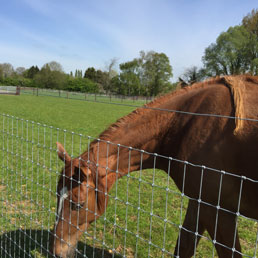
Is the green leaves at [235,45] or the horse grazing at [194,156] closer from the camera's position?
the horse grazing at [194,156]

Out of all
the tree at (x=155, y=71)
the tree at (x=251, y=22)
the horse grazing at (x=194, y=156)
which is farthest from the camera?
the tree at (x=155, y=71)

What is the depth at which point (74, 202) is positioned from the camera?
6.64 ft

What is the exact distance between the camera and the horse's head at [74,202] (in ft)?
6.62

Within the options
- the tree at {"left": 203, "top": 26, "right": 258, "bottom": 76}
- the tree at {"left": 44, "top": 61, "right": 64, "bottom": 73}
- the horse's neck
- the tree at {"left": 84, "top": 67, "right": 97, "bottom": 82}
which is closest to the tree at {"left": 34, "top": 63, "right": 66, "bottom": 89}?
the tree at {"left": 44, "top": 61, "right": 64, "bottom": 73}

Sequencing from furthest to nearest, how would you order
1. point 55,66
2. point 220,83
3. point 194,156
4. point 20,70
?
point 20,70, point 55,66, point 220,83, point 194,156

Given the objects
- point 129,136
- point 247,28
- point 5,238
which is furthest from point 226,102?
point 247,28

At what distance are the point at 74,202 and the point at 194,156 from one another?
43.3 inches

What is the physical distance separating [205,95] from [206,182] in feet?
2.69

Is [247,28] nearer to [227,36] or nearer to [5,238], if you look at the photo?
[227,36]

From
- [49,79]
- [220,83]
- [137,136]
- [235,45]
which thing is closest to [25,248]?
[137,136]

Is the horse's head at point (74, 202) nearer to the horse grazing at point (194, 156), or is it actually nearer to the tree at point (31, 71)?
the horse grazing at point (194, 156)

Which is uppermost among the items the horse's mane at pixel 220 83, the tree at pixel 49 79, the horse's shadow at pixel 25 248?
the tree at pixel 49 79

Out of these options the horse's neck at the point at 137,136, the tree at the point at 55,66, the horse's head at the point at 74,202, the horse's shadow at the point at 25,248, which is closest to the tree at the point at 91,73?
the tree at the point at 55,66

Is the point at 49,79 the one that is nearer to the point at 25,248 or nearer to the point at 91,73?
the point at 91,73
